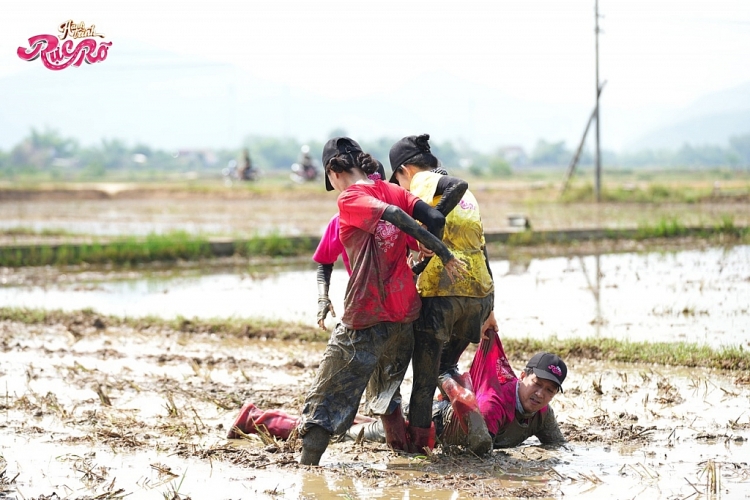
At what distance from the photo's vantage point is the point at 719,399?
212 inches

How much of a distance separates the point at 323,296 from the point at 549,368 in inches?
46.5

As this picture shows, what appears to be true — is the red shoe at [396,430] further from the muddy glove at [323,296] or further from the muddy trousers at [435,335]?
the muddy glove at [323,296]

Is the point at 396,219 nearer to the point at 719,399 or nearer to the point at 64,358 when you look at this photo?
the point at 719,399

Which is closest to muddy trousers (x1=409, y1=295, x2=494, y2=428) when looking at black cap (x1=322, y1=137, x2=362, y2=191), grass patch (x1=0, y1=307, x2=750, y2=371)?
black cap (x1=322, y1=137, x2=362, y2=191)

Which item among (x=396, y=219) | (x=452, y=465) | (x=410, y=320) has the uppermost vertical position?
(x=396, y=219)

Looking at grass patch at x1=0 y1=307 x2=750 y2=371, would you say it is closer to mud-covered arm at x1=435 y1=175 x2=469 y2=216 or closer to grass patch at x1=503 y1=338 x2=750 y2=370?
grass patch at x1=503 y1=338 x2=750 y2=370

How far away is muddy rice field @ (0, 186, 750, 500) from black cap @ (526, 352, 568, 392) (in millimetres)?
383

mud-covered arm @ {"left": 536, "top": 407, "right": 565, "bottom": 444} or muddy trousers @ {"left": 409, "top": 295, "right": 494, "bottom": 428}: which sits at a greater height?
muddy trousers @ {"left": 409, "top": 295, "right": 494, "bottom": 428}

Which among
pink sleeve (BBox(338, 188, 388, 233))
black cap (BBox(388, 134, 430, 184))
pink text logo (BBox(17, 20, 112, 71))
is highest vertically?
pink text logo (BBox(17, 20, 112, 71))

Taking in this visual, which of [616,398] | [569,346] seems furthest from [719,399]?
[569,346]

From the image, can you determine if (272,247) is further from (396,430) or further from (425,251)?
(425,251)

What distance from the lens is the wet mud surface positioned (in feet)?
13.5

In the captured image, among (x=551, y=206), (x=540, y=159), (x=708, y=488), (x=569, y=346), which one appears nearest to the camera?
(x=708, y=488)

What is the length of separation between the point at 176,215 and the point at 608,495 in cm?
2004
